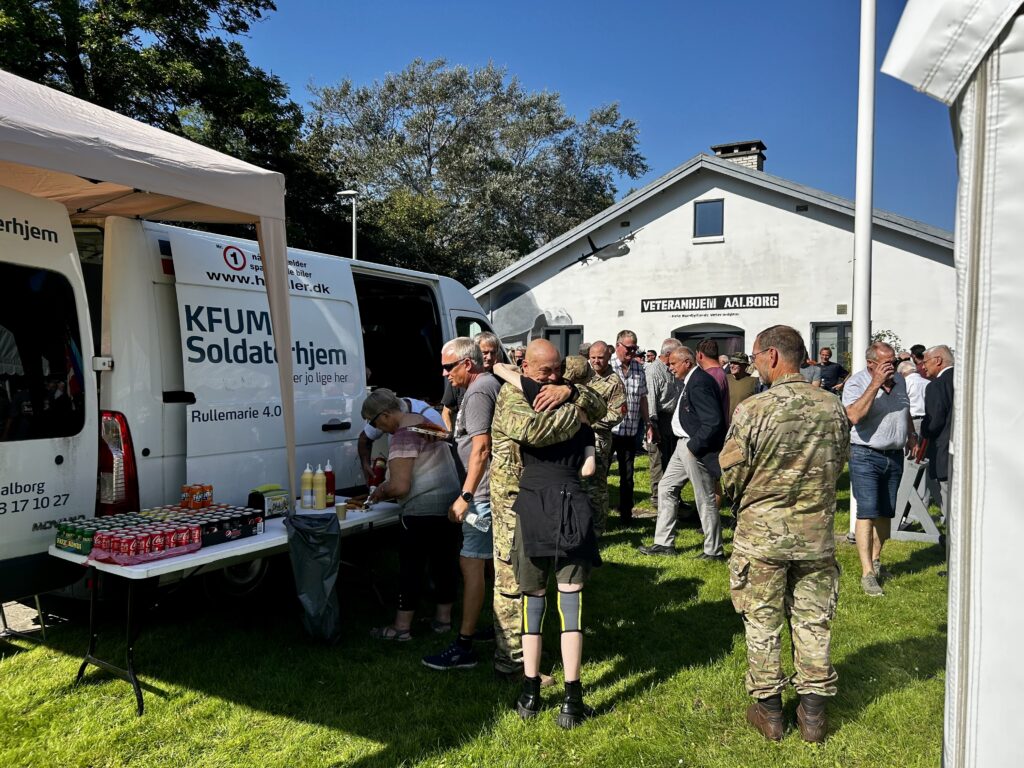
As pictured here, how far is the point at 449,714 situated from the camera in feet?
11.7

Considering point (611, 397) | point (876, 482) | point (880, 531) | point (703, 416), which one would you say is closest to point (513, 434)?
point (611, 397)

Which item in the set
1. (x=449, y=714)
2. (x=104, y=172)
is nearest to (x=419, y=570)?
(x=449, y=714)

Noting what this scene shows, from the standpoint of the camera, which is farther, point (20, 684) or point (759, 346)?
point (20, 684)

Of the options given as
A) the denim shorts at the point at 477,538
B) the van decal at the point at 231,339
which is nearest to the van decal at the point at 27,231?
the van decal at the point at 231,339

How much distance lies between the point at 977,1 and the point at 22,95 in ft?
12.8

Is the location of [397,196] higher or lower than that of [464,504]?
higher

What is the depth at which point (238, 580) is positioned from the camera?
485cm

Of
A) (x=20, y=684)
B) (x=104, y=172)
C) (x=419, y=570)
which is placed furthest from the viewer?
(x=419, y=570)

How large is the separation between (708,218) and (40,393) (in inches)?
642

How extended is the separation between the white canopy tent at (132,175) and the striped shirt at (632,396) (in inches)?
165

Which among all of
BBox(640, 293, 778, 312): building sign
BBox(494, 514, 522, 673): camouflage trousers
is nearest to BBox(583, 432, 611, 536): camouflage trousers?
BBox(494, 514, 522, 673): camouflage trousers

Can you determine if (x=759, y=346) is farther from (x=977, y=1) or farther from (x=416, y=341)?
(x=416, y=341)

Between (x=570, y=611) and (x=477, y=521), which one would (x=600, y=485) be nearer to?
(x=477, y=521)

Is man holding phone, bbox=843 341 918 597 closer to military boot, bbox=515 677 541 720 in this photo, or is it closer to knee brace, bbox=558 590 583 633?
Result: knee brace, bbox=558 590 583 633
